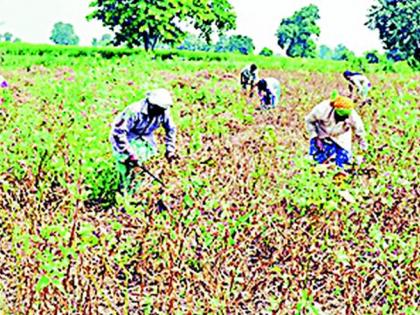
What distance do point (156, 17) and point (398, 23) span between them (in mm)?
25524

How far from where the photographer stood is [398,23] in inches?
1971

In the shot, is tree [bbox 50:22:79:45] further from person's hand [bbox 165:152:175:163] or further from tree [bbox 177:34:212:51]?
person's hand [bbox 165:152:175:163]

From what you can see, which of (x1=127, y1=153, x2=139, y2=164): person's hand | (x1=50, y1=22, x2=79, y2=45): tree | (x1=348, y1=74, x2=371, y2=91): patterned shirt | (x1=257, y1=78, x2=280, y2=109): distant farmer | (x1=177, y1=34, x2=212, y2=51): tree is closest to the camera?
(x1=127, y1=153, x2=139, y2=164): person's hand

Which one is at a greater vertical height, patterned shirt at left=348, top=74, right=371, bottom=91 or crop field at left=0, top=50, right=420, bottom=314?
patterned shirt at left=348, top=74, right=371, bottom=91

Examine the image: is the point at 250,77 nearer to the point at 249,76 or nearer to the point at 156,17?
the point at 249,76

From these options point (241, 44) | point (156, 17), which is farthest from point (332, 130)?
point (241, 44)

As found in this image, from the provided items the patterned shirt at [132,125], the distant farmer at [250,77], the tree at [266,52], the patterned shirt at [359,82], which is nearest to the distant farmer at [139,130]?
the patterned shirt at [132,125]

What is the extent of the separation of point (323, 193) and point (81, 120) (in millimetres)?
3798

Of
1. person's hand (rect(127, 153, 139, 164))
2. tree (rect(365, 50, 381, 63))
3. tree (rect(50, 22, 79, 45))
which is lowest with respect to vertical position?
person's hand (rect(127, 153, 139, 164))

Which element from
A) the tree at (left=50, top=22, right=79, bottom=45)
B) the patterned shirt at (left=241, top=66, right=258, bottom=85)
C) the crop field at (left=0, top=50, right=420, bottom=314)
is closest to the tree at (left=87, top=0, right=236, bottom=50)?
the patterned shirt at (left=241, top=66, right=258, bottom=85)

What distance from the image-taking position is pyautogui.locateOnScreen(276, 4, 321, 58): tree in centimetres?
7694

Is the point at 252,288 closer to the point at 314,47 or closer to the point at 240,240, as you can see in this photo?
the point at 240,240

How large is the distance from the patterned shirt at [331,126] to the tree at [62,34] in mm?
120578

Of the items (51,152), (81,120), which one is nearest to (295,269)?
(51,152)
